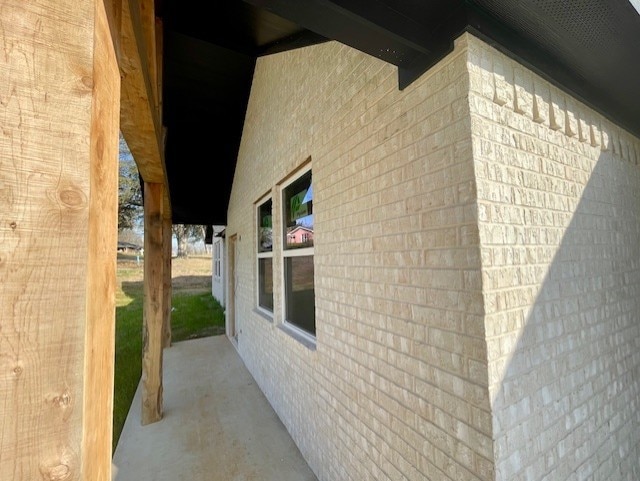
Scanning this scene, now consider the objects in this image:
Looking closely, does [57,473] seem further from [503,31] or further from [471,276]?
[503,31]

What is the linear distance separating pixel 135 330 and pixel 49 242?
9.52 metres

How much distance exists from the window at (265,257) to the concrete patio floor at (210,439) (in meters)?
1.38

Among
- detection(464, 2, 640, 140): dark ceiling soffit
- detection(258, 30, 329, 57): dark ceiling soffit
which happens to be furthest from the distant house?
detection(464, 2, 640, 140): dark ceiling soffit

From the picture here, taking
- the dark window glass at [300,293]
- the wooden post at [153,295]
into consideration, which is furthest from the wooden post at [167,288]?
the dark window glass at [300,293]

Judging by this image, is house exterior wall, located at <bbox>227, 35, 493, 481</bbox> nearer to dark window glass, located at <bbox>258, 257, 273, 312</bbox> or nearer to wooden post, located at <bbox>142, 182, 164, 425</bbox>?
dark window glass, located at <bbox>258, 257, 273, 312</bbox>

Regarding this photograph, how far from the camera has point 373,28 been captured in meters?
1.31

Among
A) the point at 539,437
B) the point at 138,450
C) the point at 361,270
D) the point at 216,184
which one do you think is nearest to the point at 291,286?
the point at 361,270

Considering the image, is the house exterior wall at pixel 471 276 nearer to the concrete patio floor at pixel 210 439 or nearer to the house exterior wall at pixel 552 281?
the house exterior wall at pixel 552 281

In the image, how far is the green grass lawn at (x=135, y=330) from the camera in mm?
4617

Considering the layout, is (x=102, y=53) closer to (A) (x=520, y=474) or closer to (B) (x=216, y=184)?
(A) (x=520, y=474)

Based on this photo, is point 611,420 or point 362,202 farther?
point 362,202

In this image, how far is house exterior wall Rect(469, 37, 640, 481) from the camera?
1335 millimetres

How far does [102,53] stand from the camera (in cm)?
81

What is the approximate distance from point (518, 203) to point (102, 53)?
170cm
